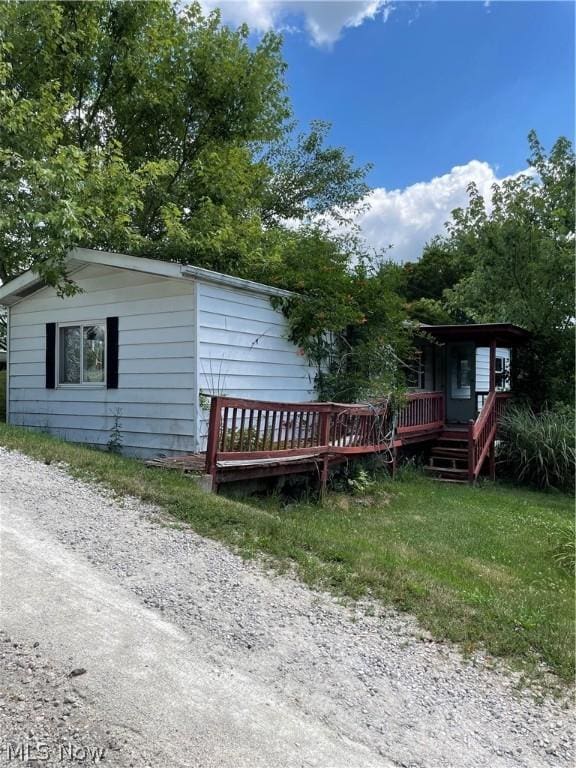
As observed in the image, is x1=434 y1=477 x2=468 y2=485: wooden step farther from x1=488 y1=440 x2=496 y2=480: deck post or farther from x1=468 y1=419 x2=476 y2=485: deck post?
x1=488 y1=440 x2=496 y2=480: deck post

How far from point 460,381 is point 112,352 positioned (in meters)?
10.7

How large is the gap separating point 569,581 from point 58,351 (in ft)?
27.6

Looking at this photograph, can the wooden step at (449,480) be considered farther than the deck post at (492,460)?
No

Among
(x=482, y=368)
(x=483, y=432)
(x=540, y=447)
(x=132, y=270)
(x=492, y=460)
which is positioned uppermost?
(x=132, y=270)

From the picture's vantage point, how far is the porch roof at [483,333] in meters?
12.4

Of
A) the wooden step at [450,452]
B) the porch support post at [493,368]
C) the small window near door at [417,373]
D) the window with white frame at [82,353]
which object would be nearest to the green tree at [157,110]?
the window with white frame at [82,353]

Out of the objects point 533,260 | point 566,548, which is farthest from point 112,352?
point 533,260

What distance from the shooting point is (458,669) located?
10.3 feet

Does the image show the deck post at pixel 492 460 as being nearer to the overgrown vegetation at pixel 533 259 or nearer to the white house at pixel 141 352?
the overgrown vegetation at pixel 533 259

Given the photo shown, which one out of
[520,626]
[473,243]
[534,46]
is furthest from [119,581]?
[473,243]

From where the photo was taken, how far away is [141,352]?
8430mm

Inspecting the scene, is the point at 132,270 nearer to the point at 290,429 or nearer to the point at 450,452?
the point at 290,429

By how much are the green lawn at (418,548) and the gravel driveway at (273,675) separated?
0.32 metres

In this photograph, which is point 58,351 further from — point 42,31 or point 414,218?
point 414,218
